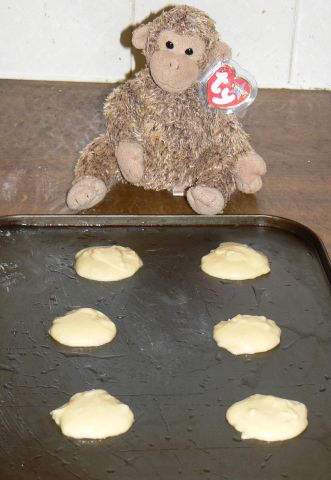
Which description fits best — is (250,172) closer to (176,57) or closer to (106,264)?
(176,57)

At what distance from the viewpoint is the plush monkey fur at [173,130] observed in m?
1.23

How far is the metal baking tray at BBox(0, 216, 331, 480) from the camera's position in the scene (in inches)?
32.9

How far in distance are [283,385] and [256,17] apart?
1.14 metres

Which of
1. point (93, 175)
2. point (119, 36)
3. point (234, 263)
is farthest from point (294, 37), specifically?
point (234, 263)

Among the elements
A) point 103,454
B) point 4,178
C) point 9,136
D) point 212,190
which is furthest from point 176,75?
point 103,454

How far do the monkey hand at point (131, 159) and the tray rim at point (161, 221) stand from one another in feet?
0.36

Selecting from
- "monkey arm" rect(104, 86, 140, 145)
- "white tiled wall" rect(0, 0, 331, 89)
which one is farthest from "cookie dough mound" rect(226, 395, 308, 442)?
"white tiled wall" rect(0, 0, 331, 89)

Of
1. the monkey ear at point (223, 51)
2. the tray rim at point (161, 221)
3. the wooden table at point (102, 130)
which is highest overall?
the monkey ear at point (223, 51)

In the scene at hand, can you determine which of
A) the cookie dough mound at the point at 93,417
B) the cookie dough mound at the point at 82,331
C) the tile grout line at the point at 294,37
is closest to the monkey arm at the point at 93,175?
the cookie dough mound at the point at 82,331

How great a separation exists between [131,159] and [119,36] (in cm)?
68

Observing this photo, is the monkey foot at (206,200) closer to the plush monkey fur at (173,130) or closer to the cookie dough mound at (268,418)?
the plush monkey fur at (173,130)

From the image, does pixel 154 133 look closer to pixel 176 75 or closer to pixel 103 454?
pixel 176 75

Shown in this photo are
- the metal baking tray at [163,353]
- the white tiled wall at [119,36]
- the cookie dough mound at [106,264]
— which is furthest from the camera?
the white tiled wall at [119,36]

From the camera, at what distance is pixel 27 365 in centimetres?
95
